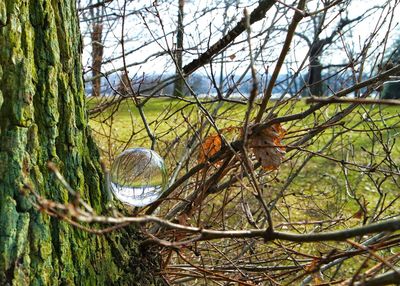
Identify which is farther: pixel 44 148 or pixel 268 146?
pixel 268 146

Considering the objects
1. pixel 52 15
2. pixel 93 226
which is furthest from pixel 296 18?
pixel 93 226

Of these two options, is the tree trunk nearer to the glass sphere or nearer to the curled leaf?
the glass sphere

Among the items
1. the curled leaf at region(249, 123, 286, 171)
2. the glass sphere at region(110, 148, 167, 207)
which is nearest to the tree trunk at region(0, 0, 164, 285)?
the glass sphere at region(110, 148, 167, 207)

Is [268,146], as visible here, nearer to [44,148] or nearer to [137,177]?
→ [137,177]

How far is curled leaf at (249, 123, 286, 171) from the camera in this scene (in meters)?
1.80

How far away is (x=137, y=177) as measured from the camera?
1888 mm

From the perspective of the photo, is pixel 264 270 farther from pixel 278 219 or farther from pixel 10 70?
pixel 278 219

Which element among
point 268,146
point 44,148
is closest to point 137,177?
point 44,148

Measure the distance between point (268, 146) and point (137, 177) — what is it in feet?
1.62

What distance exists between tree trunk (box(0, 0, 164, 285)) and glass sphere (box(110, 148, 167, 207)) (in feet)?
0.24

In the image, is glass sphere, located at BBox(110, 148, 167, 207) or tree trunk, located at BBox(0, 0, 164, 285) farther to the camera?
glass sphere, located at BBox(110, 148, 167, 207)

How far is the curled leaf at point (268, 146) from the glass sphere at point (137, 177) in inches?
→ 15.0

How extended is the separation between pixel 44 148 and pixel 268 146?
754 mm

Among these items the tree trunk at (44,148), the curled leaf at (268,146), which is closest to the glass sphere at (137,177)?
the tree trunk at (44,148)
